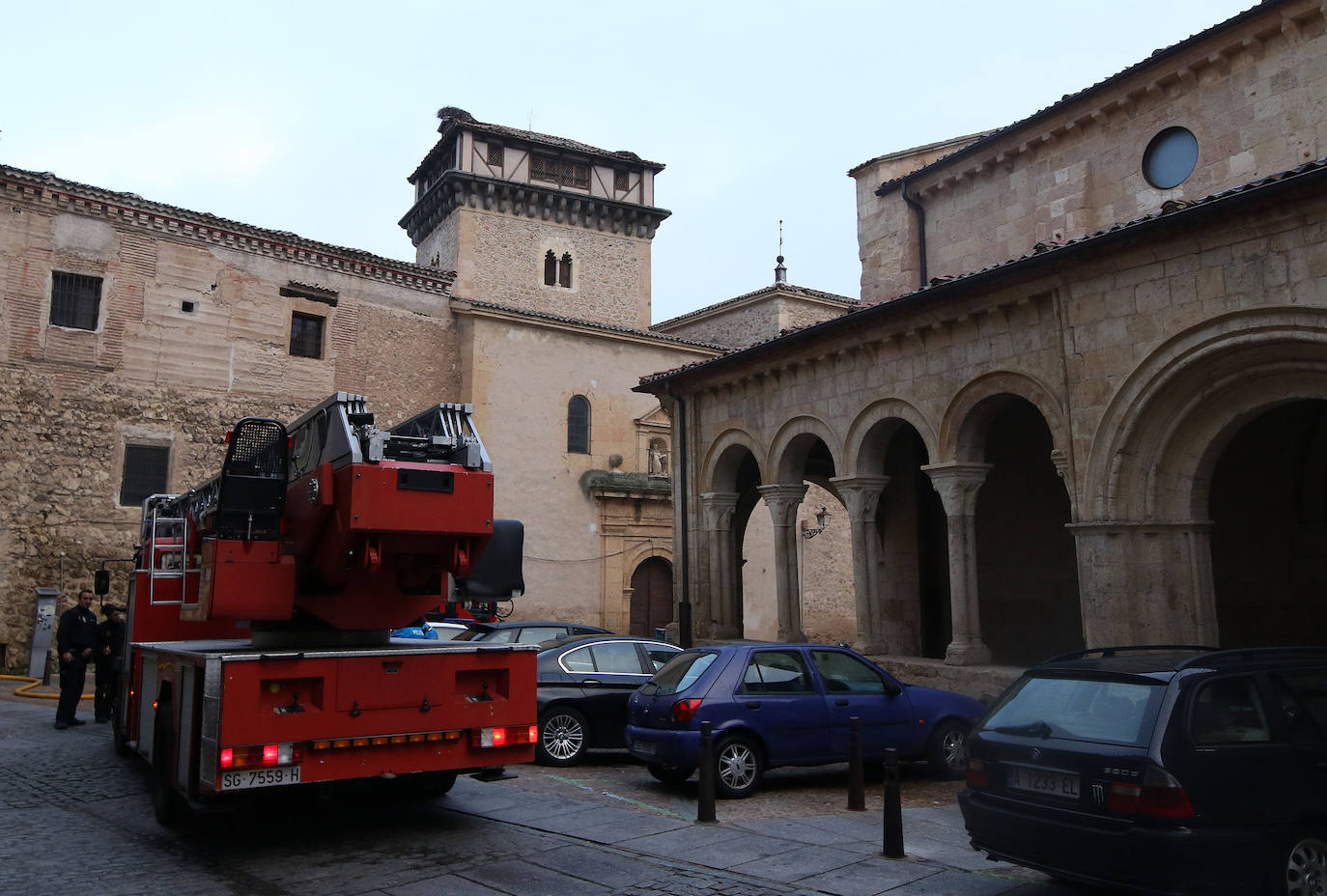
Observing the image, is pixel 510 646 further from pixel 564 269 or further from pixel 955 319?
pixel 564 269

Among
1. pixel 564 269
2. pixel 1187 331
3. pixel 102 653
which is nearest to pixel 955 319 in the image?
pixel 1187 331

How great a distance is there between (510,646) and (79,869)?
127 inches

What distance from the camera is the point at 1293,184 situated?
29.6 ft

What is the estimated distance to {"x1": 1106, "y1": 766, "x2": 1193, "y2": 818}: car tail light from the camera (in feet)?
16.5

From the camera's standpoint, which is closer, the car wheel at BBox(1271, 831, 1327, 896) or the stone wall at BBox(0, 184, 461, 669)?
the car wheel at BBox(1271, 831, 1327, 896)

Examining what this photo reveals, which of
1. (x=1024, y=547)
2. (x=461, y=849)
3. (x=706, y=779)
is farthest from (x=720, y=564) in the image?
(x=461, y=849)

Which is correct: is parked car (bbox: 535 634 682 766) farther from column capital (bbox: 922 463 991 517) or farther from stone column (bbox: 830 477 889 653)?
column capital (bbox: 922 463 991 517)

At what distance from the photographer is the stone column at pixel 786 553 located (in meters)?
15.9

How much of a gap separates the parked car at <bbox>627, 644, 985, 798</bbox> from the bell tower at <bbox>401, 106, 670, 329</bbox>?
1029 inches

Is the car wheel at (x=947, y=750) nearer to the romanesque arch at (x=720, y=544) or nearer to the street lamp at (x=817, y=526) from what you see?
the romanesque arch at (x=720, y=544)

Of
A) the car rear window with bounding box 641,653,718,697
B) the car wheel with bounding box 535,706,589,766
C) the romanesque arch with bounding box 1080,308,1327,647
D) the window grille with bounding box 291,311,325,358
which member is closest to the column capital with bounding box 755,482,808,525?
the romanesque arch with bounding box 1080,308,1327,647

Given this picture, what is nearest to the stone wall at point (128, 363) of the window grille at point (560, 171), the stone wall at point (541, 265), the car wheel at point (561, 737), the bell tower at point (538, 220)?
the stone wall at point (541, 265)

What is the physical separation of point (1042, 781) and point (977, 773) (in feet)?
1.75

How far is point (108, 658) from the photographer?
46.7 feet
